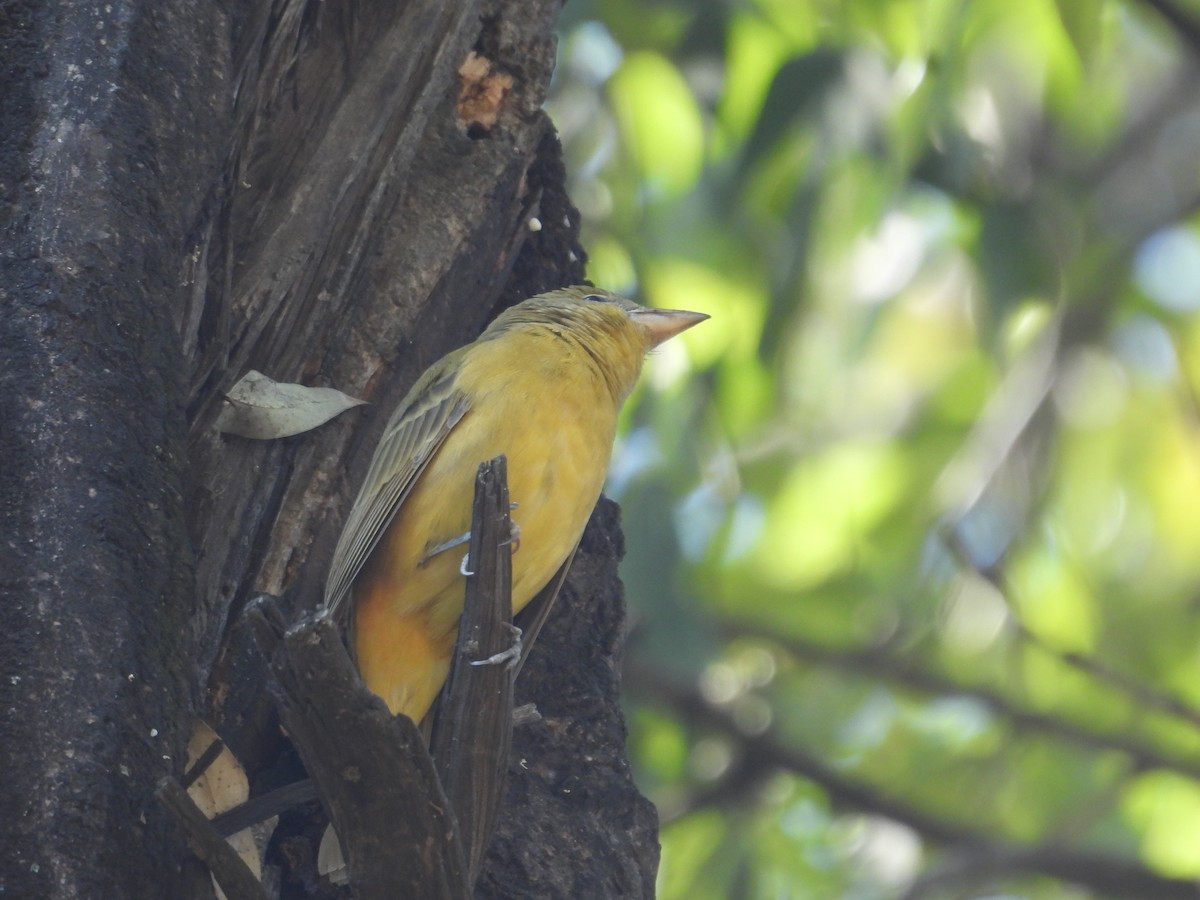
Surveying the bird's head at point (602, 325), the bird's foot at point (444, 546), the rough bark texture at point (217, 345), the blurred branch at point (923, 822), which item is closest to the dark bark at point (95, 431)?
the rough bark texture at point (217, 345)

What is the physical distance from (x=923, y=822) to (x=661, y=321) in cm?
454

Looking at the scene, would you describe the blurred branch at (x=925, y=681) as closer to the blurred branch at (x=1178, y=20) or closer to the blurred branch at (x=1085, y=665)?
the blurred branch at (x=1085, y=665)

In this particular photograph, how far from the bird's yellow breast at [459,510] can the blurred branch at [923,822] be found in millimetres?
4654

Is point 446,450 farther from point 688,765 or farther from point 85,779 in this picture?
point 688,765

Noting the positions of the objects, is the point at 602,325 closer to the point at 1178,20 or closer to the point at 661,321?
the point at 661,321

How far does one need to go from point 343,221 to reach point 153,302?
80cm

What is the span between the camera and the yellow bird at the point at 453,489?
412 centimetres

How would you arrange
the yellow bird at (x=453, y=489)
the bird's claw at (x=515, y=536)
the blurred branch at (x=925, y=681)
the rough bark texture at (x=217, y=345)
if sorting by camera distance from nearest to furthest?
the rough bark texture at (x=217, y=345), the bird's claw at (x=515, y=536), the yellow bird at (x=453, y=489), the blurred branch at (x=925, y=681)

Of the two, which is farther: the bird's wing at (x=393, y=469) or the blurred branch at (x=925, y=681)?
the blurred branch at (x=925, y=681)

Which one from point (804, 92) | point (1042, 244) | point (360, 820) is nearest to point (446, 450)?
point (360, 820)

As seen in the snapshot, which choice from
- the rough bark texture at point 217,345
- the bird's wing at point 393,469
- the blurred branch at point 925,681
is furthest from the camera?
the blurred branch at point 925,681

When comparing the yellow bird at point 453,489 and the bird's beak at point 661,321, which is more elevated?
the bird's beak at point 661,321

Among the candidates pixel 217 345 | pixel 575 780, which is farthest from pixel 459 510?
pixel 217 345

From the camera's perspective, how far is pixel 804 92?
633 centimetres
